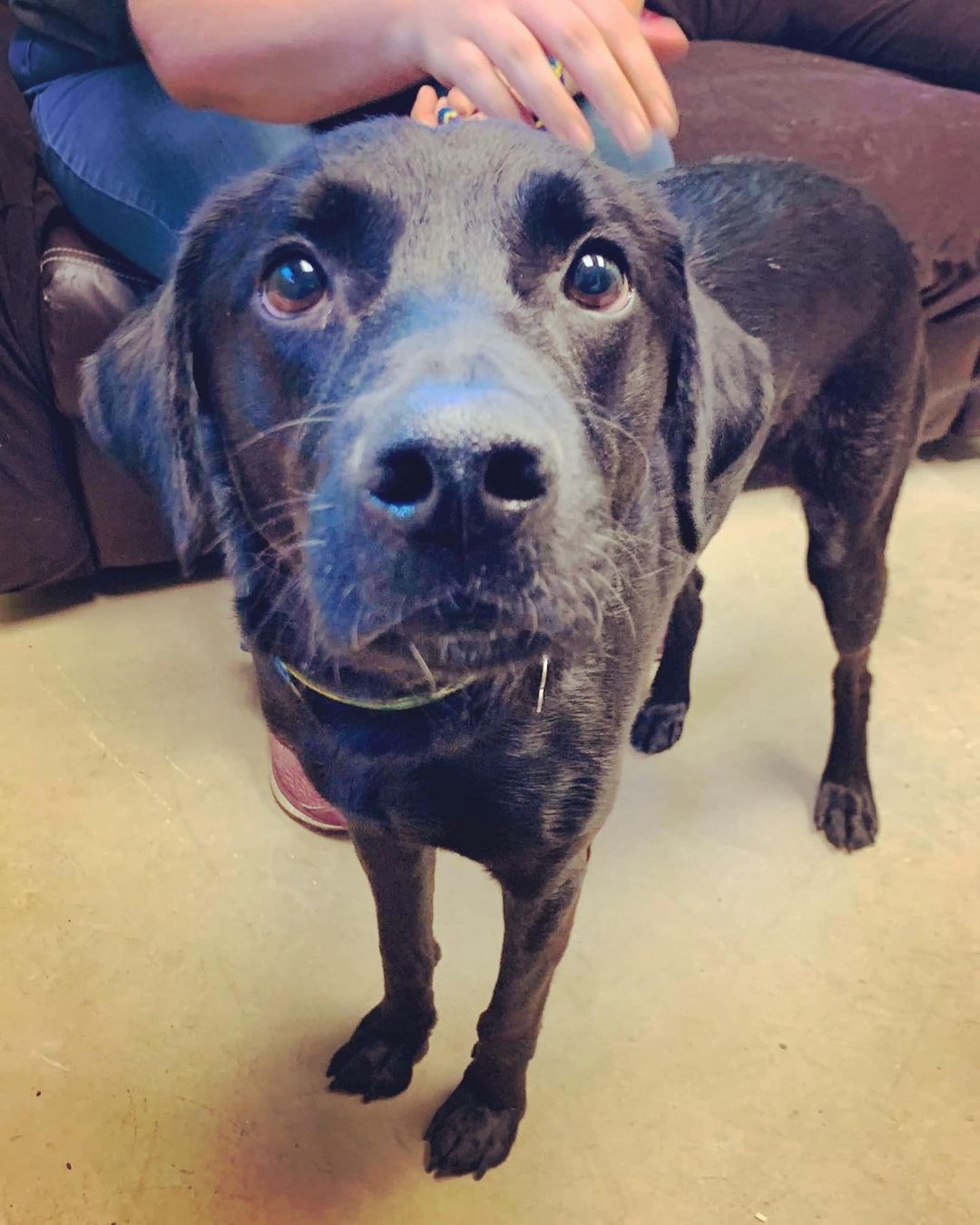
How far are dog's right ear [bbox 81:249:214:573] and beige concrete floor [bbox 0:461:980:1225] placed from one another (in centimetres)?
71

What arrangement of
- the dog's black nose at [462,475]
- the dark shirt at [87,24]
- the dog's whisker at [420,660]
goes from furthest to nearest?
1. the dark shirt at [87,24]
2. the dog's whisker at [420,660]
3. the dog's black nose at [462,475]

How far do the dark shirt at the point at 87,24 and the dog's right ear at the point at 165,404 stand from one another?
2.54ft

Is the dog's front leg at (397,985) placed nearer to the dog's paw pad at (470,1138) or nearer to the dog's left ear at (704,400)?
the dog's paw pad at (470,1138)

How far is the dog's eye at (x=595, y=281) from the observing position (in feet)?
2.60

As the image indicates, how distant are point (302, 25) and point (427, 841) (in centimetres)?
87

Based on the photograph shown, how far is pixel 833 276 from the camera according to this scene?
128cm

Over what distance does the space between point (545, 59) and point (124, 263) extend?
1099 millimetres

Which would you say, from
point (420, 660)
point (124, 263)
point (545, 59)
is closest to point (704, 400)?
point (545, 59)

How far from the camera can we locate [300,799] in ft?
5.06

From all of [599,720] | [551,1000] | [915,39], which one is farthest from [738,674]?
[915,39]

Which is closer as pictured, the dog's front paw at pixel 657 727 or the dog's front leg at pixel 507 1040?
the dog's front leg at pixel 507 1040

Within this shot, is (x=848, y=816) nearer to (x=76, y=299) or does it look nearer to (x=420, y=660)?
(x=420, y=660)

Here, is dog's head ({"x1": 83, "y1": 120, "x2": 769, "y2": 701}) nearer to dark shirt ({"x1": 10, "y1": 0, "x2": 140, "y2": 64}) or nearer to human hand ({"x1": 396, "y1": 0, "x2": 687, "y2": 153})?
human hand ({"x1": 396, "y1": 0, "x2": 687, "y2": 153})

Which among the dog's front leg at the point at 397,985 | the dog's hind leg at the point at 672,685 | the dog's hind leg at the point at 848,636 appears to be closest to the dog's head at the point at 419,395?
the dog's front leg at the point at 397,985
